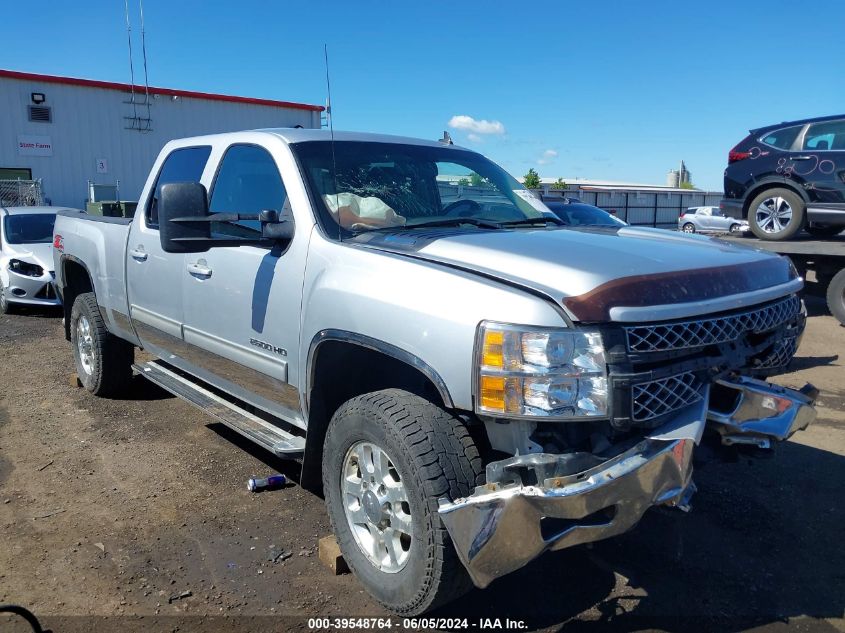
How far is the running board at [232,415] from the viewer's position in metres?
3.51

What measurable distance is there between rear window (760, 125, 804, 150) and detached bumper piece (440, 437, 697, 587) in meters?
8.21

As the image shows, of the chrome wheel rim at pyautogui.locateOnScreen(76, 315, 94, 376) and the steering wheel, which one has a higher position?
the steering wheel

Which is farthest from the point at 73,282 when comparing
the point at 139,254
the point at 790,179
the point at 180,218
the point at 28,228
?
the point at 790,179

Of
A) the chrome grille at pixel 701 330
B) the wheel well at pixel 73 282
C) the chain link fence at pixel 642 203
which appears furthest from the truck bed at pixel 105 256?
the chain link fence at pixel 642 203

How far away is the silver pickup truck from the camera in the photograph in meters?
2.41

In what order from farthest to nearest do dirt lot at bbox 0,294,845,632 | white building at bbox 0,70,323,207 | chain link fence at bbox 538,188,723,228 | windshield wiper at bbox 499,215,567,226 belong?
chain link fence at bbox 538,188,723,228 → white building at bbox 0,70,323,207 → windshield wiper at bbox 499,215,567,226 → dirt lot at bbox 0,294,845,632

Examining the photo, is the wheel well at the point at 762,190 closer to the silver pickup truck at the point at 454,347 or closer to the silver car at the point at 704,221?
the silver pickup truck at the point at 454,347

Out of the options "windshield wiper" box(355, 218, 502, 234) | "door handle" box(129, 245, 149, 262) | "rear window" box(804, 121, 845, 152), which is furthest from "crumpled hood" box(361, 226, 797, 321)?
"rear window" box(804, 121, 845, 152)

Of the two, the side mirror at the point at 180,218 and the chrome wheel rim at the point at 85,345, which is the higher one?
the side mirror at the point at 180,218

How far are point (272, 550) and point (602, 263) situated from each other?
2.12m

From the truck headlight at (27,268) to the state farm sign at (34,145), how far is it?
A: 13.9m

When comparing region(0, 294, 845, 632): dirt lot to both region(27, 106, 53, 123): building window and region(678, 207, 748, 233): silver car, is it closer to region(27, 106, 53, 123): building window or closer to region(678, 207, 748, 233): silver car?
region(27, 106, 53, 123): building window

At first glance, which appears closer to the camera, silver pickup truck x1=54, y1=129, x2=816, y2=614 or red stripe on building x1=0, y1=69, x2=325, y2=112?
silver pickup truck x1=54, y1=129, x2=816, y2=614

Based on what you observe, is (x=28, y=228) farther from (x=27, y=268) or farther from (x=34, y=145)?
(x=34, y=145)
